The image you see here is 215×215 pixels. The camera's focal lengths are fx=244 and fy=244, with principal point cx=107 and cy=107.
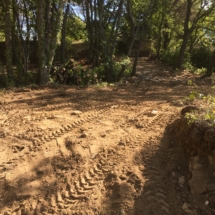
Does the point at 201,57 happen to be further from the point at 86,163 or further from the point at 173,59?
the point at 86,163

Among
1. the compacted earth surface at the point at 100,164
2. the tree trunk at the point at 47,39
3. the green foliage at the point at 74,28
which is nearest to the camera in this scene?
the compacted earth surface at the point at 100,164

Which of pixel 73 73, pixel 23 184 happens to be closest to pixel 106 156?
pixel 23 184

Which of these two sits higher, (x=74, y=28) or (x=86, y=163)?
(x=74, y=28)

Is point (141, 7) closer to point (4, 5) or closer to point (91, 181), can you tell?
point (4, 5)

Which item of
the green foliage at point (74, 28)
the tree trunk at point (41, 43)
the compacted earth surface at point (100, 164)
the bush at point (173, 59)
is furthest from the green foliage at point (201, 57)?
the compacted earth surface at point (100, 164)

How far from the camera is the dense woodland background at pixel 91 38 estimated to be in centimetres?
864

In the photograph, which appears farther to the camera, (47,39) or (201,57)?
(201,57)

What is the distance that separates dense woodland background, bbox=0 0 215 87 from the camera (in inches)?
340

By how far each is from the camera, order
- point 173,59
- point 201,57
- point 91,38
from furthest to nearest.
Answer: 1. point 201,57
2. point 173,59
3. point 91,38

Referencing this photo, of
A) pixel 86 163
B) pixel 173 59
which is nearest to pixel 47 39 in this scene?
pixel 86 163

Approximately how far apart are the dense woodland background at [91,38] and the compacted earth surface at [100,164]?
4279 millimetres

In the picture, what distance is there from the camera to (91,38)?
12.6m

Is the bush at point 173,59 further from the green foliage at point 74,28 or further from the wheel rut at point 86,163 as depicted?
the wheel rut at point 86,163

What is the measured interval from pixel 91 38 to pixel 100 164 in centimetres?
1014
